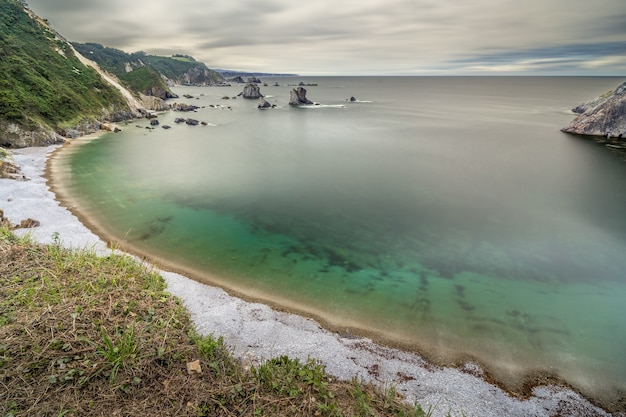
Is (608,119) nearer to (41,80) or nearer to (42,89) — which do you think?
(42,89)

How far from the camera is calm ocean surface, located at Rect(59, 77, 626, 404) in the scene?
535 inches

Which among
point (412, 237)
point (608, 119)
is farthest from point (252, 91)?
point (412, 237)

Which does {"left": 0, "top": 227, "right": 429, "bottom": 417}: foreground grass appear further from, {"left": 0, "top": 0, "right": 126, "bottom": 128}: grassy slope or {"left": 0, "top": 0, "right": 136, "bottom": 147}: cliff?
{"left": 0, "top": 0, "right": 126, "bottom": 128}: grassy slope

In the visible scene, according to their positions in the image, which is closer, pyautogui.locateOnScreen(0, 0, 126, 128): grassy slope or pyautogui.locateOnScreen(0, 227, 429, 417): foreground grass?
pyautogui.locateOnScreen(0, 227, 429, 417): foreground grass

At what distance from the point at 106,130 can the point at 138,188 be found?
129 ft

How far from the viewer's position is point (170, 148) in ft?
171

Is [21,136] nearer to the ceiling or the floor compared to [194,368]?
nearer to the ceiling

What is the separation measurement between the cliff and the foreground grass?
45835 millimetres

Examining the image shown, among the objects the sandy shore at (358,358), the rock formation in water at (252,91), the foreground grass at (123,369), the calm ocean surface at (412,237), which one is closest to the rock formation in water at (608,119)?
the calm ocean surface at (412,237)

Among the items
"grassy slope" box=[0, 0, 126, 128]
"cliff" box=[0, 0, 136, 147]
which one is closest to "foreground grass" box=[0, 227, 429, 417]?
Result: "cliff" box=[0, 0, 136, 147]

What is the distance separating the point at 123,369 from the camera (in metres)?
7.22

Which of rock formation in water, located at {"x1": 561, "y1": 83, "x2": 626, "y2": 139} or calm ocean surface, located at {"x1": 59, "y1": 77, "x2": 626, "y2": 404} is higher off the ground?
rock formation in water, located at {"x1": 561, "y1": 83, "x2": 626, "y2": 139}

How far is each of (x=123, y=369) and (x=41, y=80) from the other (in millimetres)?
68725

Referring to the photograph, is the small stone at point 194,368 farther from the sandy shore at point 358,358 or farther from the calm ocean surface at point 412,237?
the calm ocean surface at point 412,237
